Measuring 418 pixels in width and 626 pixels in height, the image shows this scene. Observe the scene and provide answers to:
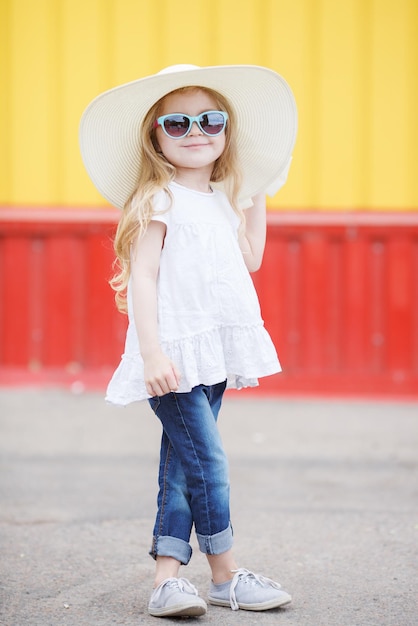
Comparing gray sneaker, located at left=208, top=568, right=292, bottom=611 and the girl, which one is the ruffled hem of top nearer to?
the girl

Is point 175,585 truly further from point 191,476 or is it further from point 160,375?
point 160,375

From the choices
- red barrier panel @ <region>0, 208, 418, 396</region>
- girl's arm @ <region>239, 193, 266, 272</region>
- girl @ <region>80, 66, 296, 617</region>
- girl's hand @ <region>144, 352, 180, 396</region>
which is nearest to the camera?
girl's hand @ <region>144, 352, 180, 396</region>

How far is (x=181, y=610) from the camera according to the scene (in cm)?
262

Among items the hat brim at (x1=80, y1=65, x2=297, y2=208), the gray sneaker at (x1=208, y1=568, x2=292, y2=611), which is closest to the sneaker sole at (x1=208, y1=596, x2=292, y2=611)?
the gray sneaker at (x1=208, y1=568, x2=292, y2=611)

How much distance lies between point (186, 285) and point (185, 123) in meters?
0.42

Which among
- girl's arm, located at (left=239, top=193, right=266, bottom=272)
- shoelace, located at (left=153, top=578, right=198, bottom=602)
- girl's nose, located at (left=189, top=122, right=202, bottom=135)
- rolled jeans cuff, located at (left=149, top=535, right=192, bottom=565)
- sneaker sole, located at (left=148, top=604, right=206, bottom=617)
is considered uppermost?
girl's nose, located at (left=189, top=122, right=202, bottom=135)

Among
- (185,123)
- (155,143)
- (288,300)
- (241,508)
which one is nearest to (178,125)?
(185,123)

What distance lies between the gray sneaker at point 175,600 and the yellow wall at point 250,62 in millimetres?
3542

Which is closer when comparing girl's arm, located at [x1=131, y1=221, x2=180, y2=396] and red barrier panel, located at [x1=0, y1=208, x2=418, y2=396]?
girl's arm, located at [x1=131, y1=221, x2=180, y2=396]

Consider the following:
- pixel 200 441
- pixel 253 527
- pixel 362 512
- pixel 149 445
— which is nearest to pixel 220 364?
pixel 200 441

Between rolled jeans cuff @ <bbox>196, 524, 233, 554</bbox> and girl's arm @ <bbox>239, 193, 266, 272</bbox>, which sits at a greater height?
girl's arm @ <bbox>239, 193, 266, 272</bbox>

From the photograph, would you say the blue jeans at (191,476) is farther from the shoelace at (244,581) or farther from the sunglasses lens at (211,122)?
the sunglasses lens at (211,122)

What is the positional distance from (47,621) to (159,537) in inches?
14.0

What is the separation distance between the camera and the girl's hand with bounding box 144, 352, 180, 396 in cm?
253
